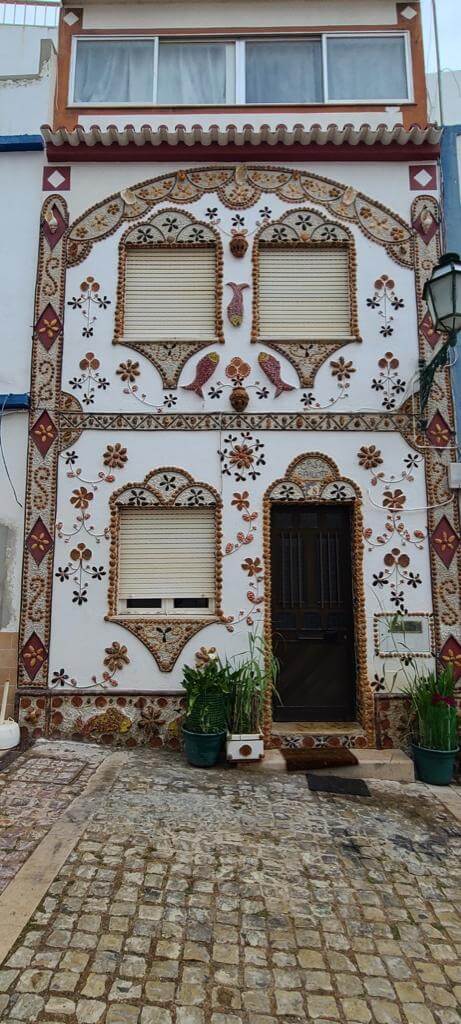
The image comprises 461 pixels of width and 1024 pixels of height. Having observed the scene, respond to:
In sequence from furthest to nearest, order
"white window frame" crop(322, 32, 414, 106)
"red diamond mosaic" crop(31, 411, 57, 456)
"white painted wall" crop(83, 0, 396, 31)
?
1. "white painted wall" crop(83, 0, 396, 31)
2. "white window frame" crop(322, 32, 414, 106)
3. "red diamond mosaic" crop(31, 411, 57, 456)

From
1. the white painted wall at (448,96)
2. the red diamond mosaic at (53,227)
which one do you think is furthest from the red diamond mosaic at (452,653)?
the white painted wall at (448,96)

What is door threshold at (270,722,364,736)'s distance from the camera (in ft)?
19.5

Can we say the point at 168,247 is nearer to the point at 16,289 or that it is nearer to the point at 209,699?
the point at 16,289

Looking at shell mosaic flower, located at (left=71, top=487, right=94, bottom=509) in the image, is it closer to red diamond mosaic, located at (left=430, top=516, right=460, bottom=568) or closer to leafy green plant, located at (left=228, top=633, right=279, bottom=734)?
leafy green plant, located at (left=228, top=633, right=279, bottom=734)

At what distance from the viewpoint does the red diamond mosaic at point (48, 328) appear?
21.8 ft

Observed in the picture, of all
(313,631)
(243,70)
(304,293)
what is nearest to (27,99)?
(243,70)

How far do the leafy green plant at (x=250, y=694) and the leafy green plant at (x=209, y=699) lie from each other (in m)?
0.07

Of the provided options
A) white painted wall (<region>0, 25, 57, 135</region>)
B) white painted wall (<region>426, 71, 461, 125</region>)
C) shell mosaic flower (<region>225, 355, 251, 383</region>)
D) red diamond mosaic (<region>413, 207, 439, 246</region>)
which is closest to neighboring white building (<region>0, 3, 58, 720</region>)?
white painted wall (<region>0, 25, 57, 135</region>)

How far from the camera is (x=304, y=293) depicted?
6723mm

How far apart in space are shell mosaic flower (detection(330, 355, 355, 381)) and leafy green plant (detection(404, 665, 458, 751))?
310 centimetres

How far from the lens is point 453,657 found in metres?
6.12

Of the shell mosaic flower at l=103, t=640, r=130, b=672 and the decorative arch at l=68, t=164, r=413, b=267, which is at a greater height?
the decorative arch at l=68, t=164, r=413, b=267

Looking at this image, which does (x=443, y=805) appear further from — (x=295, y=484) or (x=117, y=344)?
(x=117, y=344)

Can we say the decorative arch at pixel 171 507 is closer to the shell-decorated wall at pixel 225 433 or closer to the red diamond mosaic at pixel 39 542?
the shell-decorated wall at pixel 225 433
